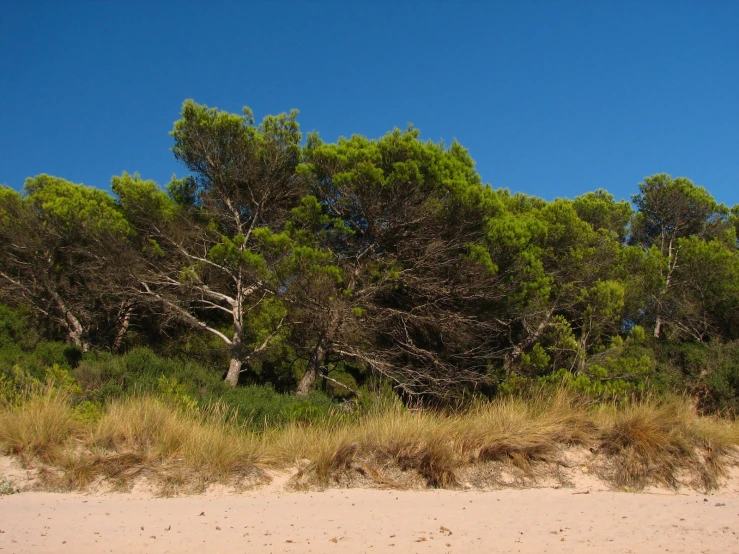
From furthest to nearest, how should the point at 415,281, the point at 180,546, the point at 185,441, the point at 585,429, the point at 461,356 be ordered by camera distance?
the point at 461,356
the point at 415,281
the point at 585,429
the point at 185,441
the point at 180,546

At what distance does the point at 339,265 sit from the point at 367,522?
890cm

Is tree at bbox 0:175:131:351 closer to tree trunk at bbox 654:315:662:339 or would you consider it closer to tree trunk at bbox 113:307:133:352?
tree trunk at bbox 113:307:133:352

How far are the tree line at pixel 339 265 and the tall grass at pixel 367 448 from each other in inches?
201

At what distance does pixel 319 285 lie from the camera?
520 inches

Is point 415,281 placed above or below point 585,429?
above

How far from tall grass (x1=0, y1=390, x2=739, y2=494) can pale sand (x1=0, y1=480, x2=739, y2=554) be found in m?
0.39

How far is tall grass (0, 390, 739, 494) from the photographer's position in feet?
24.7

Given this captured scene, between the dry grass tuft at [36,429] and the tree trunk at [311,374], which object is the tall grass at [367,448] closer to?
the dry grass tuft at [36,429]

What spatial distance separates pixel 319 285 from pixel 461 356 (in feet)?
15.0

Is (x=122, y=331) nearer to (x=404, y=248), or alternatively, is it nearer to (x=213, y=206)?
(x=213, y=206)

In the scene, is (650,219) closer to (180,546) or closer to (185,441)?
(185,441)

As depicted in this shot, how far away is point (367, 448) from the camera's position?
811cm

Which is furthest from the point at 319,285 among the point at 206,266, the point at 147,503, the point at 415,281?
the point at 147,503

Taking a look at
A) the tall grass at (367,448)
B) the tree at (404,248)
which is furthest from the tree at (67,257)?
the tall grass at (367,448)
